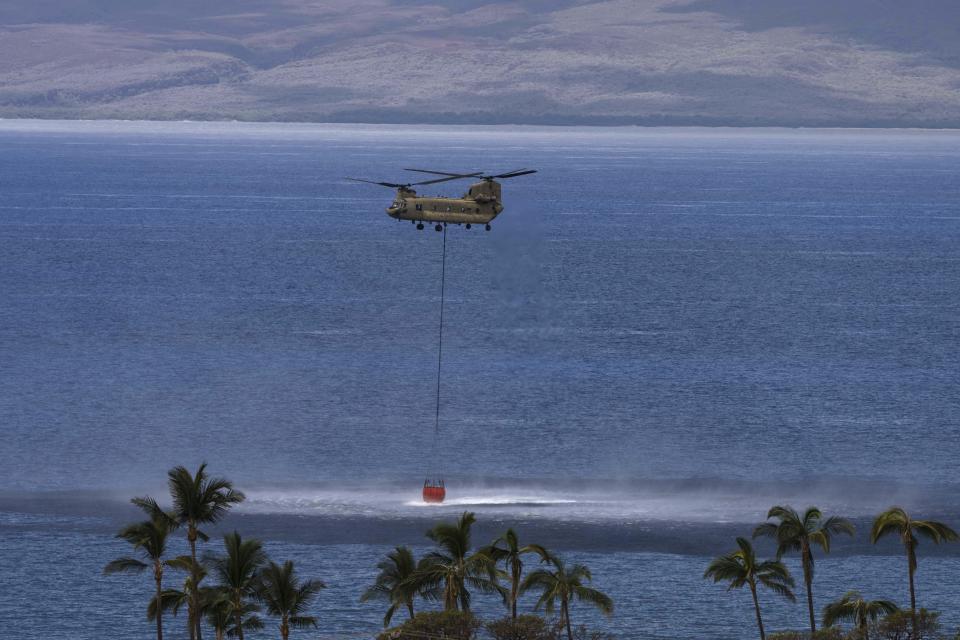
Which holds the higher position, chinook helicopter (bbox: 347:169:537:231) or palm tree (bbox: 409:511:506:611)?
chinook helicopter (bbox: 347:169:537:231)

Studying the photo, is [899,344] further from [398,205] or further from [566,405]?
[398,205]

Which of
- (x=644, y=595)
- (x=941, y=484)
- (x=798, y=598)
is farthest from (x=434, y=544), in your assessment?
(x=941, y=484)

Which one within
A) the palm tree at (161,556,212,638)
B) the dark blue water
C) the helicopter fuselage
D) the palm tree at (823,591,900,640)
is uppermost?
the helicopter fuselage

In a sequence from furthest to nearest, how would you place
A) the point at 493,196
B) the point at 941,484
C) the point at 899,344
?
the point at 899,344, the point at 941,484, the point at 493,196

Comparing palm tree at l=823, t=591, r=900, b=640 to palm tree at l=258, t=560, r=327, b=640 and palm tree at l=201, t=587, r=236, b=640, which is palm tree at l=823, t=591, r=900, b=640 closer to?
palm tree at l=258, t=560, r=327, b=640

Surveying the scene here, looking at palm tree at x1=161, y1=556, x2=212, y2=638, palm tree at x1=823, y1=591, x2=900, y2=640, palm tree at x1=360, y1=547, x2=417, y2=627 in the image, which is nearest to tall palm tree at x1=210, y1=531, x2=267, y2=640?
palm tree at x1=161, y1=556, x2=212, y2=638

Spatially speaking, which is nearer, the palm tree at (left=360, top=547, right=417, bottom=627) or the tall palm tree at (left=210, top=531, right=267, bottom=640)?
the tall palm tree at (left=210, top=531, right=267, bottom=640)

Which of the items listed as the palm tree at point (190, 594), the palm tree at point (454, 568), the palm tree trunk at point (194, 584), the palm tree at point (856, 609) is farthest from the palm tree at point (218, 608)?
the palm tree at point (856, 609)

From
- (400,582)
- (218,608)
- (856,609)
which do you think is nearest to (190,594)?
(218,608)

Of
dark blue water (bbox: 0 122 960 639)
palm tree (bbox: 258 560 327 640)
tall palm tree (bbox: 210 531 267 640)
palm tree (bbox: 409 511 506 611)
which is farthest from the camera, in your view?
dark blue water (bbox: 0 122 960 639)
